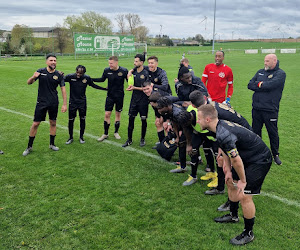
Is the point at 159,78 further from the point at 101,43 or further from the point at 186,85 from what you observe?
the point at 101,43

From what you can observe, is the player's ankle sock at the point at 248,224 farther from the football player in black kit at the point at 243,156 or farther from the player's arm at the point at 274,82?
the player's arm at the point at 274,82

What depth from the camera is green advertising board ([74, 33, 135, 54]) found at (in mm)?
37531

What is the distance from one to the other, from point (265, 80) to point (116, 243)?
488 centimetres

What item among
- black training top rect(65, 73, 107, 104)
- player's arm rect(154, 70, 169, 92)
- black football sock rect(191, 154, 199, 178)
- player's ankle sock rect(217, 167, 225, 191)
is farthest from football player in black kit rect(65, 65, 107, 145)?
player's ankle sock rect(217, 167, 225, 191)

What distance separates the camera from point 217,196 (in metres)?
4.95

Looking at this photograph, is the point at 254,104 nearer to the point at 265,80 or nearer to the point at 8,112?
the point at 265,80

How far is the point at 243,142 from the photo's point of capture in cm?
340

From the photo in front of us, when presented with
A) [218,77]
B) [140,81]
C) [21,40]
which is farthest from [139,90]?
[21,40]

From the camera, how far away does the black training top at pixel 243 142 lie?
10.4 ft

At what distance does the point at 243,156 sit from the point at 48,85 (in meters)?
5.04

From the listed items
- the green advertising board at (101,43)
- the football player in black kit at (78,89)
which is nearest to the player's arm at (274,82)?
the football player in black kit at (78,89)

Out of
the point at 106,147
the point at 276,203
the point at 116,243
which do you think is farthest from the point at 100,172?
the point at 276,203

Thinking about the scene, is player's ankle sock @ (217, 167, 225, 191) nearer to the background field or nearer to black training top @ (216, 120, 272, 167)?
the background field

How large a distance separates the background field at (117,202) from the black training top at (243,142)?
121cm
